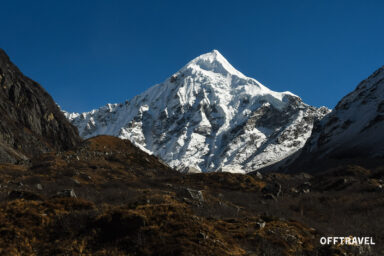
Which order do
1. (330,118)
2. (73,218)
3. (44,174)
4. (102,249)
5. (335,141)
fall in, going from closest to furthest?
1. (102,249)
2. (73,218)
3. (44,174)
4. (335,141)
5. (330,118)

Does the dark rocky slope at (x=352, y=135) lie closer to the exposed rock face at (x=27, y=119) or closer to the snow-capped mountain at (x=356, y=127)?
the snow-capped mountain at (x=356, y=127)

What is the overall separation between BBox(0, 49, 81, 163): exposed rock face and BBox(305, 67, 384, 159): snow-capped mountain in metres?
87.5

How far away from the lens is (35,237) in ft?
30.5

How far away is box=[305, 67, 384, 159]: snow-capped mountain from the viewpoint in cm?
10362

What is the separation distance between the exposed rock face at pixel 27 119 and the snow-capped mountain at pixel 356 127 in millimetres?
87461

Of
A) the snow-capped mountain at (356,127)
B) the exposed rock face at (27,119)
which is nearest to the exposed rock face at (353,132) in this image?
the snow-capped mountain at (356,127)

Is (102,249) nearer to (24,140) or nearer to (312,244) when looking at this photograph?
(312,244)

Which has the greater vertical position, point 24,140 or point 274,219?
point 24,140

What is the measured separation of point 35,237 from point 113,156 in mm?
50756

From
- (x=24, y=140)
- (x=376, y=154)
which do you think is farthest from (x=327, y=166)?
(x=24, y=140)

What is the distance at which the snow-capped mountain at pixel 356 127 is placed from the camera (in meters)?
104

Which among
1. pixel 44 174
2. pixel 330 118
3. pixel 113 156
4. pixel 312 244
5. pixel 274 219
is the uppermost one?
pixel 330 118

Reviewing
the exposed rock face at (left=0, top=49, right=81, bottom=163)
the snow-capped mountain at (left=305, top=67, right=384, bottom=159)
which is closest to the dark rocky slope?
the snow-capped mountain at (left=305, top=67, right=384, bottom=159)

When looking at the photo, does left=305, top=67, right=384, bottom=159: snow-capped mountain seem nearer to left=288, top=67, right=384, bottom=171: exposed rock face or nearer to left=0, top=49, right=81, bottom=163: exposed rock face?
left=288, top=67, right=384, bottom=171: exposed rock face
